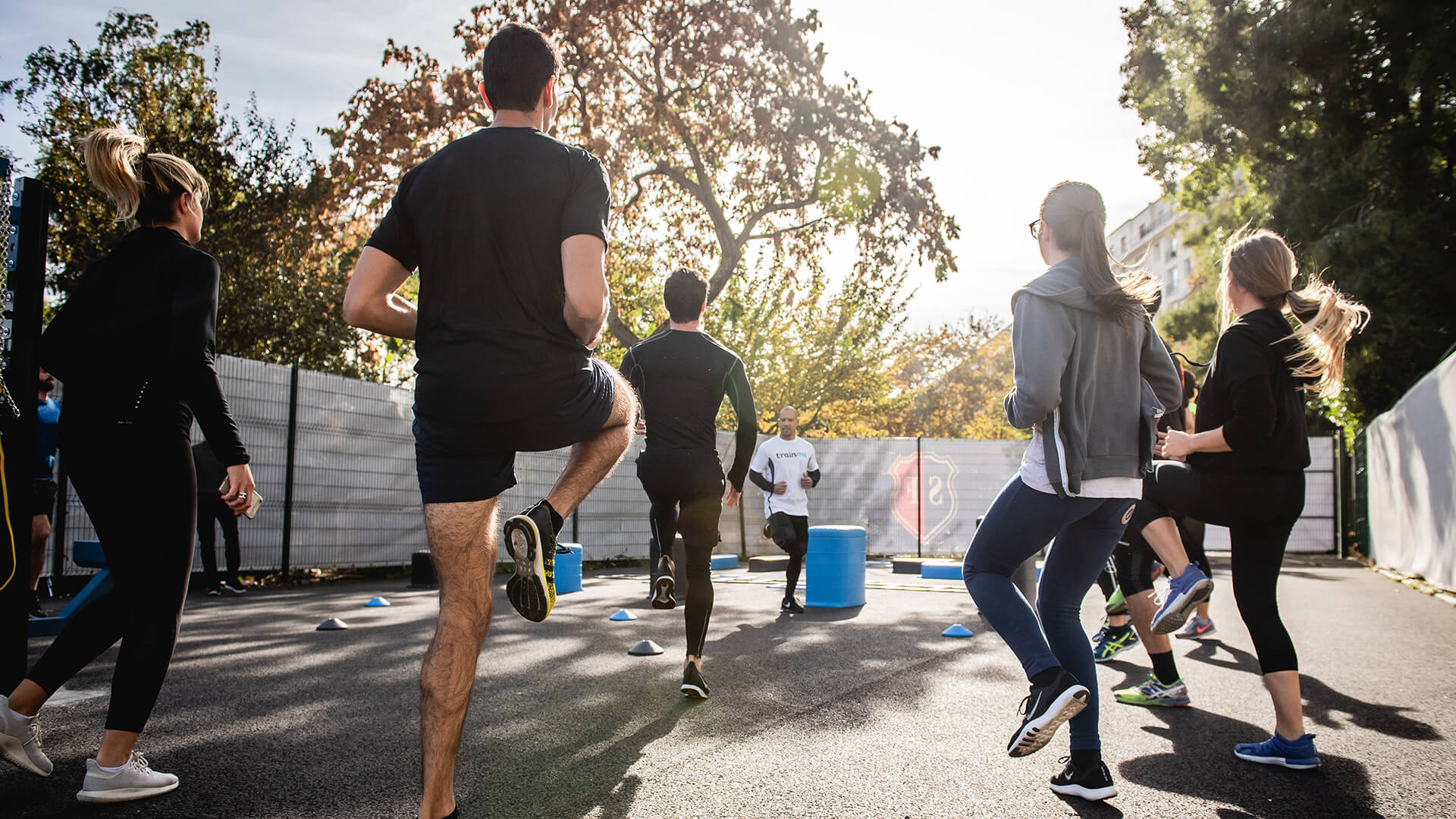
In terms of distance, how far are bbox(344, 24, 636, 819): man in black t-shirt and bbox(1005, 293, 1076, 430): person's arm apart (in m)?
1.30

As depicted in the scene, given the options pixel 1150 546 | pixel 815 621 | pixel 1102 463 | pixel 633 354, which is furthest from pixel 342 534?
pixel 1102 463

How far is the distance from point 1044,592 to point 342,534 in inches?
381

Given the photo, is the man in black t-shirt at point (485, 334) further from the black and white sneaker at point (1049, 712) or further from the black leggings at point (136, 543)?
the black and white sneaker at point (1049, 712)

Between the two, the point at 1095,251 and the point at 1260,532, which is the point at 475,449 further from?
the point at 1260,532

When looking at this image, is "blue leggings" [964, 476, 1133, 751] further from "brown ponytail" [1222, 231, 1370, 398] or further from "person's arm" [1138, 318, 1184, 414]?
"brown ponytail" [1222, 231, 1370, 398]

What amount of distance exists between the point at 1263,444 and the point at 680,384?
8.05ft

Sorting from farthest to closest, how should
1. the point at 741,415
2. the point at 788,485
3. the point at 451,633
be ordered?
the point at 788,485
the point at 741,415
the point at 451,633

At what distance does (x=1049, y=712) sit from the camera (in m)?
2.56

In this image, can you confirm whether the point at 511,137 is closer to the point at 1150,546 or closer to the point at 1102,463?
the point at 1102,463

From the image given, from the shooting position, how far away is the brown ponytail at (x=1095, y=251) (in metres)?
2.81

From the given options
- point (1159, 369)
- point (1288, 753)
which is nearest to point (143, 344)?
point (1159, 369)

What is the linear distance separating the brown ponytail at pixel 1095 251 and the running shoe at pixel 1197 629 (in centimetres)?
423

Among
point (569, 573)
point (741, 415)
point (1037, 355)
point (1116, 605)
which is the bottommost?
point (569, 573)

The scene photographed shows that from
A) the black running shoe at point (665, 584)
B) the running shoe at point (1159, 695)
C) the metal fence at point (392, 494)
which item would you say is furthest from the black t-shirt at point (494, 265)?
the metal fence at point (392, 494)
